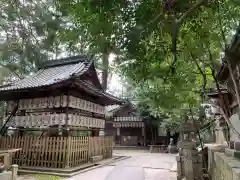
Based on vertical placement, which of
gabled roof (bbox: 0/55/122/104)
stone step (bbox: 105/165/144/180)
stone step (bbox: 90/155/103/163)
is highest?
gabled roof (bbox: 0/55/122/104)

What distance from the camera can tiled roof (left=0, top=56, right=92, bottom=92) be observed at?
11880 millimetres

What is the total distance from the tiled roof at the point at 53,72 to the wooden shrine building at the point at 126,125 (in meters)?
12.0

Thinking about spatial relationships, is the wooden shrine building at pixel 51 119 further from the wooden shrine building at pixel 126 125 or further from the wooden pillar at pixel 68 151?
the wooden shrine building at pixel 126 125

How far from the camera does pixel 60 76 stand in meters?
12.2

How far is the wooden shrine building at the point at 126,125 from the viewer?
24.8 metres

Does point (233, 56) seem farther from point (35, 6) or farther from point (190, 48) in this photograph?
point (35, 6)

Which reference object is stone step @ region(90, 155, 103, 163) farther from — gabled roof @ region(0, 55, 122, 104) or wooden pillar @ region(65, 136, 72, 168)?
gabled roof @ region(0, 55, 122, 104)

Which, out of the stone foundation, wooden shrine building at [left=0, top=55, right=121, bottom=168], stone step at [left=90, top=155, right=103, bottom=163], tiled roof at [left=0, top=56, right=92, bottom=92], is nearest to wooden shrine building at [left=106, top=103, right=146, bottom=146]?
wooden shrine building at [left=0, top=55, right=121, bottom=168]

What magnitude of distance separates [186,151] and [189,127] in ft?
2.69

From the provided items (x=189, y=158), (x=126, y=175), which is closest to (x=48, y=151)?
(x=126, y=175)

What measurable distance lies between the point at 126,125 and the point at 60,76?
14094 millimetres

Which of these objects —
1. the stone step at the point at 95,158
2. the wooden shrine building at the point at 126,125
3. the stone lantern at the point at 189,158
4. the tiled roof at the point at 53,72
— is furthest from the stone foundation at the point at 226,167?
the wooden shrine building at the point at 126,125

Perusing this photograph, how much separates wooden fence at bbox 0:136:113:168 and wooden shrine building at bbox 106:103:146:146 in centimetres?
1327

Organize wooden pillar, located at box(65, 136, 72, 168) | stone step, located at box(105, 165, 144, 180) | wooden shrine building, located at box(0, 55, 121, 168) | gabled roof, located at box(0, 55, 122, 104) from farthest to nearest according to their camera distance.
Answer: gabled roof, located at box(0, 55, 122, 104)
wooden shrine building, located at box(0, 55, 121, 168)
wooden pillar, located at box(65, 136, 72, 168)
stone step, located at box(105, 165, 144, 180)
